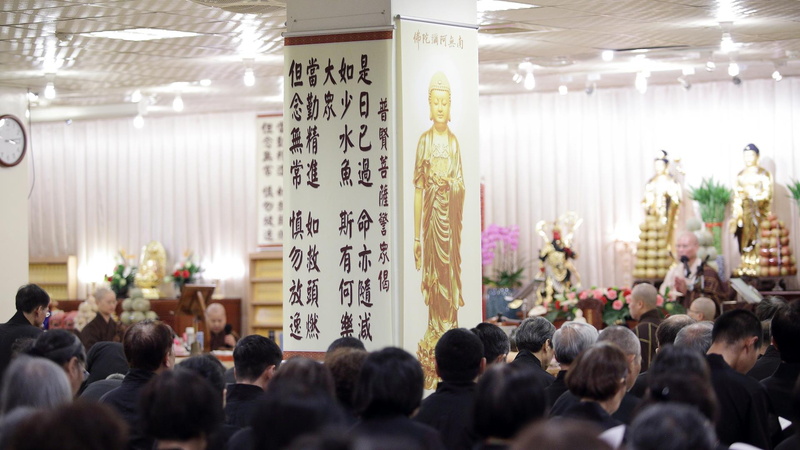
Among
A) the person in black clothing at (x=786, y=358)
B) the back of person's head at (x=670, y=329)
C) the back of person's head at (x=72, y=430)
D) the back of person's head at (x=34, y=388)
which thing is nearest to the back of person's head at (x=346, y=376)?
the back of person's head at (x=34, y=388)

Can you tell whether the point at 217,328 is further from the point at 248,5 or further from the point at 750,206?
the point at 750,206

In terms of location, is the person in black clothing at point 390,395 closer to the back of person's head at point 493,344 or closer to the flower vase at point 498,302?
the back of person's head at point 493,344

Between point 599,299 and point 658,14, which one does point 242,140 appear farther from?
point 658,14

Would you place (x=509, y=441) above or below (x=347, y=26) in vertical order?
below

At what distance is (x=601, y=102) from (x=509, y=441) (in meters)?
11.5

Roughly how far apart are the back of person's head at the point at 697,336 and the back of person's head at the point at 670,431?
9.03 feet

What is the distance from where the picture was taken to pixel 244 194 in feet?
54.0

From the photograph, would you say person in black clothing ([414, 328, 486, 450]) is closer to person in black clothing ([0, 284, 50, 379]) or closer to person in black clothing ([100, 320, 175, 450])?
person in black clothing ([100, 320, 175, 450])

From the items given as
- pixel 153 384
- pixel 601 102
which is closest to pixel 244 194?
pixel 601 102

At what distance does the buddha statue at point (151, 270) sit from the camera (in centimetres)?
1587

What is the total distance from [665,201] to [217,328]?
5.50 meters

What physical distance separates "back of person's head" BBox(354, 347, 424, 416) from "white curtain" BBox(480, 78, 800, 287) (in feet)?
34.9

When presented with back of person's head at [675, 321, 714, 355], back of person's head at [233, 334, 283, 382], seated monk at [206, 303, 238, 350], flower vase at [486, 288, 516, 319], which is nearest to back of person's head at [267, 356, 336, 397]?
back of person's head at [233, 334, 283, 382]

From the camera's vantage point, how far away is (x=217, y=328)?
44.5 ft
